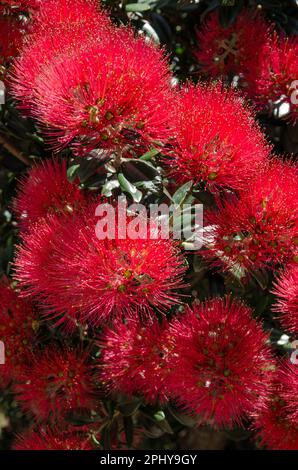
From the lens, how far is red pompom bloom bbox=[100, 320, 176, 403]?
52.7 inches

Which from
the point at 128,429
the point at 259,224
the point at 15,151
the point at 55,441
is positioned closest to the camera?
the point at 259,224

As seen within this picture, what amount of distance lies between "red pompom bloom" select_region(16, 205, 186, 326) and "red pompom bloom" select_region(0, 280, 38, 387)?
0.30 meters

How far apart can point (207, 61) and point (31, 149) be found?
0.57m

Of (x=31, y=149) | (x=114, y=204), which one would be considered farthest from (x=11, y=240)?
(x=114, y=204)

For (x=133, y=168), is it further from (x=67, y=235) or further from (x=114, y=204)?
(x=67, y=235)

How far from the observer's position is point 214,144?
1.22 meters

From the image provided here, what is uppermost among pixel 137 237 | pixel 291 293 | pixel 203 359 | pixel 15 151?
pixel 15 151

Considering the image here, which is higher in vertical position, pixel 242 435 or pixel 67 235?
pixel 67 235

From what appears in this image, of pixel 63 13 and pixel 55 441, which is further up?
pixel 63 13

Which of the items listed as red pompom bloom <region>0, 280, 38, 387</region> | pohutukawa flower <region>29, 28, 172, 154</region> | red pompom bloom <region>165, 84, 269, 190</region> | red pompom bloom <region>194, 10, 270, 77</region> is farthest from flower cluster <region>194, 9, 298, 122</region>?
red pompom bloom <region>0, 280, 38, 387</region>

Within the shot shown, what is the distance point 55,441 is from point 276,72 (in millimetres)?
1109

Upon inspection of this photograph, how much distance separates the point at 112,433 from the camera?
5.25 feet

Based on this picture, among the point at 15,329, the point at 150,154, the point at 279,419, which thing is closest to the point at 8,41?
the point at 150,154

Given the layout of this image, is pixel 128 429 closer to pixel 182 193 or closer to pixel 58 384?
pixel 58 384
